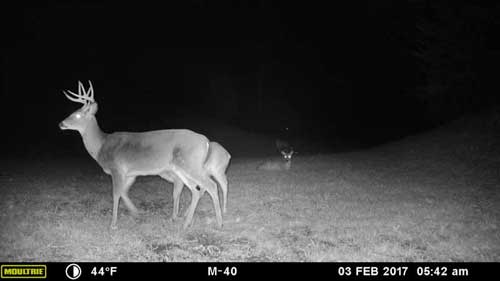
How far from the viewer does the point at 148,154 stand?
763 cm

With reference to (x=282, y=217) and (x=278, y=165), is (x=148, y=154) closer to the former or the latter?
(x=282, y=217)

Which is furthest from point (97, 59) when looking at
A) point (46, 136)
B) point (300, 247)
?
point (300, 247)

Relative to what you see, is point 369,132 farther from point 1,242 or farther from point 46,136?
point 1,242

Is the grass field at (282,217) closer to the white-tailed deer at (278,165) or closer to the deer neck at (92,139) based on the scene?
the white-tailed deer at (278,165)

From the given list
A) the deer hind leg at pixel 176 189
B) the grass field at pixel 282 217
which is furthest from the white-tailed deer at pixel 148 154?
the grass field at pixel 282 217

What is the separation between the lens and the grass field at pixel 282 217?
626 cm

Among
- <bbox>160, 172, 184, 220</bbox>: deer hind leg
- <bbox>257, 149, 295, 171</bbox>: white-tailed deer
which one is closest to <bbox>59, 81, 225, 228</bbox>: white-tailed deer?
<bbox>160, 172, 184, 220</bbox>: deer hind leg

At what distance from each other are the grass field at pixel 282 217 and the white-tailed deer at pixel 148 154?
0.71 meters

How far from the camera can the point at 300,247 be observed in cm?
645

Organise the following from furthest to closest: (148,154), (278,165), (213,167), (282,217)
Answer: (278,165), (213,167), (282,217), (148,154)

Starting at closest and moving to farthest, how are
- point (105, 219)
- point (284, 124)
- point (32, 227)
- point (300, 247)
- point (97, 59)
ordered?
point (300, 247) < point (32, 227) < point (105, 219) < point (97, 59) < point (284, 124)

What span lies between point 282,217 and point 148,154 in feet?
9.07

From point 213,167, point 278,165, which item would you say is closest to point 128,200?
point 213,167

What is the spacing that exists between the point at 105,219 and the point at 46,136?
767 inches
